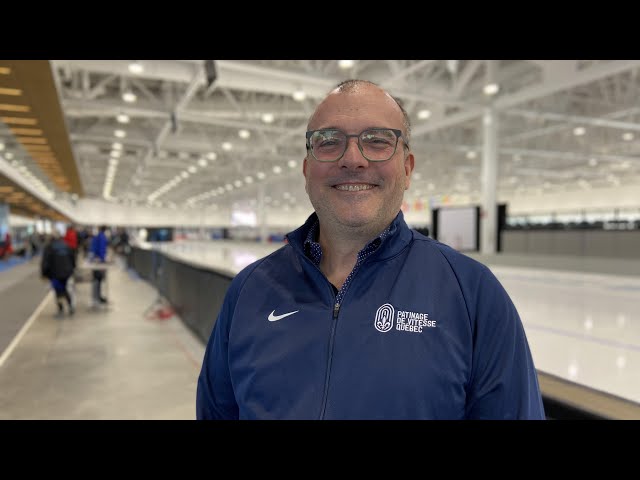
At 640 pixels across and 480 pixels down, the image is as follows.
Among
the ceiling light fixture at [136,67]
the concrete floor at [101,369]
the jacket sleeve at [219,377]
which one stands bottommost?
the concrete floor at [101,369]

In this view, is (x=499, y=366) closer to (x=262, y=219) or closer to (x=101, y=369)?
(x=101, y=369)

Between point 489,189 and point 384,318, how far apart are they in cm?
1535

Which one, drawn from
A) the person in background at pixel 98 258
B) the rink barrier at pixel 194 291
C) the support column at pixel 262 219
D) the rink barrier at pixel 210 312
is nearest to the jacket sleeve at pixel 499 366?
the rink barrier at pixel 210 312

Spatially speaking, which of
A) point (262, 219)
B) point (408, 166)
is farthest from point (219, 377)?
point (262, 219)

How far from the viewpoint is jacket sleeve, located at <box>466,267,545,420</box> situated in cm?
117

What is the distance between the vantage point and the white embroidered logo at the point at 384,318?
124 cm

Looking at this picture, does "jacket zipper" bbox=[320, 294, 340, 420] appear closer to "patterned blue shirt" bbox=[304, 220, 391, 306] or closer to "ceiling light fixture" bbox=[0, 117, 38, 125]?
"patterned blue shirt" bbox=[304, 220, 391, 306]

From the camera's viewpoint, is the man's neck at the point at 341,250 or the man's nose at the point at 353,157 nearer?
the man's nose at the point at 353,157

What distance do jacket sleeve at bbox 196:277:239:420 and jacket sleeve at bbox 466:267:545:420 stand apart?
0.75 metres

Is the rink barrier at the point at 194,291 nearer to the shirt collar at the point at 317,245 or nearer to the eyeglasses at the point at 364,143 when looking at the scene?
the shirt collar at the point at 317,245

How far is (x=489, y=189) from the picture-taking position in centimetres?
1539

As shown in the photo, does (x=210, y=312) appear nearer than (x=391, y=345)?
No

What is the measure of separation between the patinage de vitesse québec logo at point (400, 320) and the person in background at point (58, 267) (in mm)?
10637
